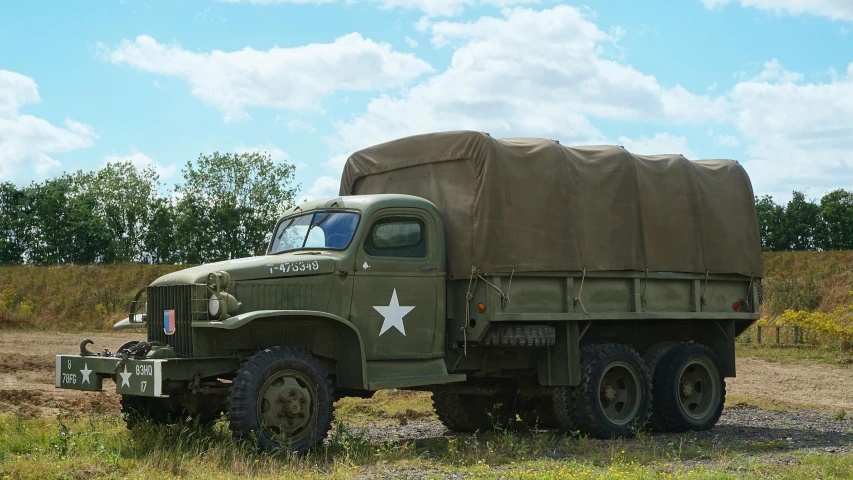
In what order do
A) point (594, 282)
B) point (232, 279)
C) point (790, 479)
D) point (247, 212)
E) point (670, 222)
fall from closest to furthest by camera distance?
point (790, 479) → point (232, 279) → point (594, 282) → point (670, 222) → point (247, 212)

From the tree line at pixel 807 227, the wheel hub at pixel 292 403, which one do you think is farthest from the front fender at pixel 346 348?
the tree line at pixel 807 227

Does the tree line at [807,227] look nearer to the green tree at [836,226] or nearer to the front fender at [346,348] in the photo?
the green tree at [836,226]

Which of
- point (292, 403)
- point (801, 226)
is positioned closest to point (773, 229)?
point (801, 226)

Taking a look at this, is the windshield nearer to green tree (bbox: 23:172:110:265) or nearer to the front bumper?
the front bumper

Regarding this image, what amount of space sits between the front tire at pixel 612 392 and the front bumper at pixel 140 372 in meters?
4.22

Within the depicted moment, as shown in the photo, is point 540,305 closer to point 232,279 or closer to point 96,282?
point 232,279

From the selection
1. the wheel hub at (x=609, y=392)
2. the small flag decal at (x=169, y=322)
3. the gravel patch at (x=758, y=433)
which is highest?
the small flag decal at (x=169, y=322)

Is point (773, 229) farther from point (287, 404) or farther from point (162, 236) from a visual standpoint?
point (287, 404)

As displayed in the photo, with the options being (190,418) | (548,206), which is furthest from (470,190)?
(190,418)

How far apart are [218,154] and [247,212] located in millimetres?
5397

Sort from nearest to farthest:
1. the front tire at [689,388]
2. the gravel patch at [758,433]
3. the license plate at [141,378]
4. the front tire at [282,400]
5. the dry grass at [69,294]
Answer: the license plate at [141,378] → the front tire at [282,400] → the gravel patch at [758,433] → the front tire at [689,388] → the dry grass at [69,294]

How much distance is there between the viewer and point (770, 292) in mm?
34188

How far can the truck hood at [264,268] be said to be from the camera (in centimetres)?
940

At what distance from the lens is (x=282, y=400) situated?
29.8 ft
